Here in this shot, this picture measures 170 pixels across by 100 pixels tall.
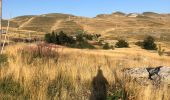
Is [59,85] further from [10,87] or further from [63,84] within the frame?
[10,87]

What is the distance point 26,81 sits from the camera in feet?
32.0

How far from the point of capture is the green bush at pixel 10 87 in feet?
30.3

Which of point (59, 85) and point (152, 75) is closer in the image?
point (59, 85)

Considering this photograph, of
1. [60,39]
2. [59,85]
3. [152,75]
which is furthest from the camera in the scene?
[60,39]

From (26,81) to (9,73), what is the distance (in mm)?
1181

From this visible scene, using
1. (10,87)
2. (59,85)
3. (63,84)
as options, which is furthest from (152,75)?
(10,87)

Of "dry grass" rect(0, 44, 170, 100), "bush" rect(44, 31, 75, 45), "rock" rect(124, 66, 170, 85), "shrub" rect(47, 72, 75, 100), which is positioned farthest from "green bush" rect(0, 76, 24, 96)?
"bush" rect(44, 31, 75, 45)

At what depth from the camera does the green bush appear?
9.23 metres

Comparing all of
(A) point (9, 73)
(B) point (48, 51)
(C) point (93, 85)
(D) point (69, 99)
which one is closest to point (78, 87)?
(C) point (93, 85)

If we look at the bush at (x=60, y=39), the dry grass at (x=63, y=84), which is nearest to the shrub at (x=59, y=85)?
the dry grass at (x=63, y=84)

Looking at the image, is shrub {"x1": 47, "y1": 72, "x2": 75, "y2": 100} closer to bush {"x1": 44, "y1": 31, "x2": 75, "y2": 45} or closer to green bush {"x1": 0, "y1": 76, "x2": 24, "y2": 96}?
green bush {"x1": 0, "y1": 76, "x2": 24, "y2": 96}

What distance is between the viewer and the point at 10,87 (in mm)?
9711

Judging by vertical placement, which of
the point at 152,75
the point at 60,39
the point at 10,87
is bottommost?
the point at 60,39

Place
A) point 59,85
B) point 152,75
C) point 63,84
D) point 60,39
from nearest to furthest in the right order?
point 59,85 < point 63,84 < point 152,75 < point 60,39
